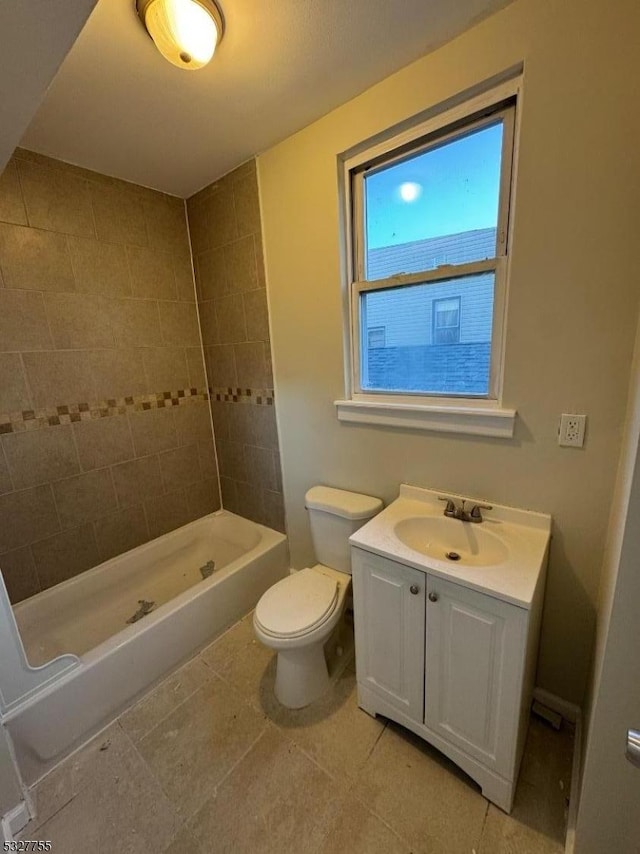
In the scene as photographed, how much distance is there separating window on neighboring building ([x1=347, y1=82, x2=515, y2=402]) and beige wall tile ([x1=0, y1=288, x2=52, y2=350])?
1.51m

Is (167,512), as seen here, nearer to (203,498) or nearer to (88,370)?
(203,498)

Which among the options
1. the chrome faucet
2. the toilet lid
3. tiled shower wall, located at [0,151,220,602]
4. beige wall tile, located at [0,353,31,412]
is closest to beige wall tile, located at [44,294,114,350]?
tiled shower wall, located at [0,151,220,602]

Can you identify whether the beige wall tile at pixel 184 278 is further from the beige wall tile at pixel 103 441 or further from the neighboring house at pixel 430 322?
the neighboring house at pixel 430 322

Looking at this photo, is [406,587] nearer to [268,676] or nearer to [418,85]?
[268,676]

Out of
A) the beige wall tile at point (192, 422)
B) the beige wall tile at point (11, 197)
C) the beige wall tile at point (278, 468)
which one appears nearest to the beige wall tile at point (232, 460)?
the beige wall tile at point (192, 422)

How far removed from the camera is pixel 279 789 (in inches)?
46.0

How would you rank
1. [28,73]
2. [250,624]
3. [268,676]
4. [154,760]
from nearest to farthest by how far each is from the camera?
[28,73], [154,760], [268,676], [250,624]

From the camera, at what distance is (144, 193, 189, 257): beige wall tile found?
2.00 m

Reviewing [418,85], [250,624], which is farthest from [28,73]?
[250,624]

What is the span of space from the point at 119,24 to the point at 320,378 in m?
1.34

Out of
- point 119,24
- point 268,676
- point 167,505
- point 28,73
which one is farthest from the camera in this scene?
point 167,505

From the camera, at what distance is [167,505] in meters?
2.24

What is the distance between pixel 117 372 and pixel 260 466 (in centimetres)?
99

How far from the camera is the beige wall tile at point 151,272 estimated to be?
6.45 feet
